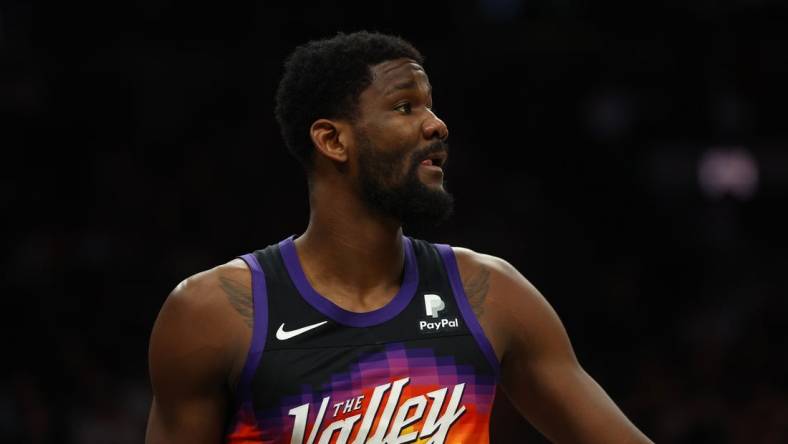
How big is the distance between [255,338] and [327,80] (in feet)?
2.40

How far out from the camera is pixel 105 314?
7.15 metres

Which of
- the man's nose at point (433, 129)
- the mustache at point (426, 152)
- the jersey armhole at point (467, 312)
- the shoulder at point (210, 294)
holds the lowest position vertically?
the jersey armhole at point (467, 312)

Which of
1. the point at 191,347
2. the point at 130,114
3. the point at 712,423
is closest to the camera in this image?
the point at 191,347

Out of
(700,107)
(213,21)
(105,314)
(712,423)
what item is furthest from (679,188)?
(105,314)

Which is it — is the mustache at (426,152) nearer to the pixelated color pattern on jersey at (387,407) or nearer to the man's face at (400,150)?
the man's face at (400,150)

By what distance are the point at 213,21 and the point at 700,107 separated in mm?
3869

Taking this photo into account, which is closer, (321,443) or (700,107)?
(321,443)

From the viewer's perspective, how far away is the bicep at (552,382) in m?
3.03

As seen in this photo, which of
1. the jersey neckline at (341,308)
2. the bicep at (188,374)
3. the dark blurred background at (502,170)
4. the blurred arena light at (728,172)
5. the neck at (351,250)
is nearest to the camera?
the bicep at (188,374)

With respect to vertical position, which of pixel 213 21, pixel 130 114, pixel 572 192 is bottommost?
pixel 572 192

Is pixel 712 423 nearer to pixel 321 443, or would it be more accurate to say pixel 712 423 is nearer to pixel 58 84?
pixel 321 443

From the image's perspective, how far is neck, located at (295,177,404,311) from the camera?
309 cm

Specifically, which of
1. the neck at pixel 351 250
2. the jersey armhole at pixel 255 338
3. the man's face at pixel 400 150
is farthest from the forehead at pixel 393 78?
the jersey armhole at pixel 255 338

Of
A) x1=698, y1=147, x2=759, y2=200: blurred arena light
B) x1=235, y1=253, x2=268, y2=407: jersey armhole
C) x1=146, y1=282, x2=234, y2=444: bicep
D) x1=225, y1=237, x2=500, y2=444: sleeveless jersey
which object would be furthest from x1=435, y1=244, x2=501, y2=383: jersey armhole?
x1=698, y1=147, x2=759, y2=200: blurred arena light
